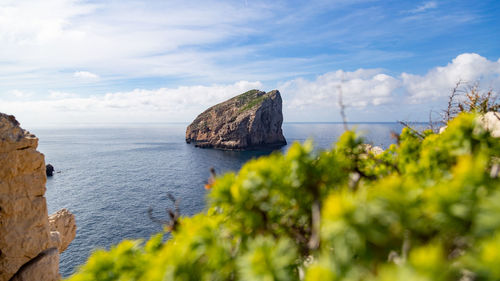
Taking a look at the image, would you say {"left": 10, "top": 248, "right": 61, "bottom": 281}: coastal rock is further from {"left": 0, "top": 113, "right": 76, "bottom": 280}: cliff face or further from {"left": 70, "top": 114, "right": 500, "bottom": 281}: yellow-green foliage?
{"left": 70, "top": 114, "right": 500, "bottom": 281}: yellow-green foliage

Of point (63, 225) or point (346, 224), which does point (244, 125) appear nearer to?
point (63, 225)

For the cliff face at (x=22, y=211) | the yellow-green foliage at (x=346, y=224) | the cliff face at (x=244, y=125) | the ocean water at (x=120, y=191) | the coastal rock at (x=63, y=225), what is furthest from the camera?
the cliff face at (x=244, y=125)

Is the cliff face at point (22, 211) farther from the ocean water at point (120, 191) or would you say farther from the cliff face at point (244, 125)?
the cliff face at point (244, 125)

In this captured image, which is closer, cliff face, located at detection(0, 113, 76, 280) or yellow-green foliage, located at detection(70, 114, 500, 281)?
yellow-green foliage, located at detection(70, 114, 500, 281)

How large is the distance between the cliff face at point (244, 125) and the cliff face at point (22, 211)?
104731 mm

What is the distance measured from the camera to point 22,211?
11453 millimetres

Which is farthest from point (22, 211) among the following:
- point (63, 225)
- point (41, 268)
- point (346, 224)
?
point (346, 224)

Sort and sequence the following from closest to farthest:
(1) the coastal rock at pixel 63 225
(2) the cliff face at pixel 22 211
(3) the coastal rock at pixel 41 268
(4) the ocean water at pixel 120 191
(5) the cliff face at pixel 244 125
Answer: (2) the cliff face at pixel 22 211 < (3) the coastal rock at pixel 41 268 < (1) the coastal rock at pixel 63 225 < (4) the ocean water at pixel 120 191 < (5) the cliff face at pixel 244 125

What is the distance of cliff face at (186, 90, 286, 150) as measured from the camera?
4678 inches

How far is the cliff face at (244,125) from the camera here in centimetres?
11881

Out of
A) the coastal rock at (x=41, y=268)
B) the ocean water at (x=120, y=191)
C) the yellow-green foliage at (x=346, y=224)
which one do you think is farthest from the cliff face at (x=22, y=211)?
the yellow-green foliage at (x=346, y=224)

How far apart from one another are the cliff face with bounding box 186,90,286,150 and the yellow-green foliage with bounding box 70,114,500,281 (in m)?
113

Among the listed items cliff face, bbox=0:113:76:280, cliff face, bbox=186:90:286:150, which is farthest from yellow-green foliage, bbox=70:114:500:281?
cliff face, bbox=186:90:286:150

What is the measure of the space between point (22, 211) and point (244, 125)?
357 ft
